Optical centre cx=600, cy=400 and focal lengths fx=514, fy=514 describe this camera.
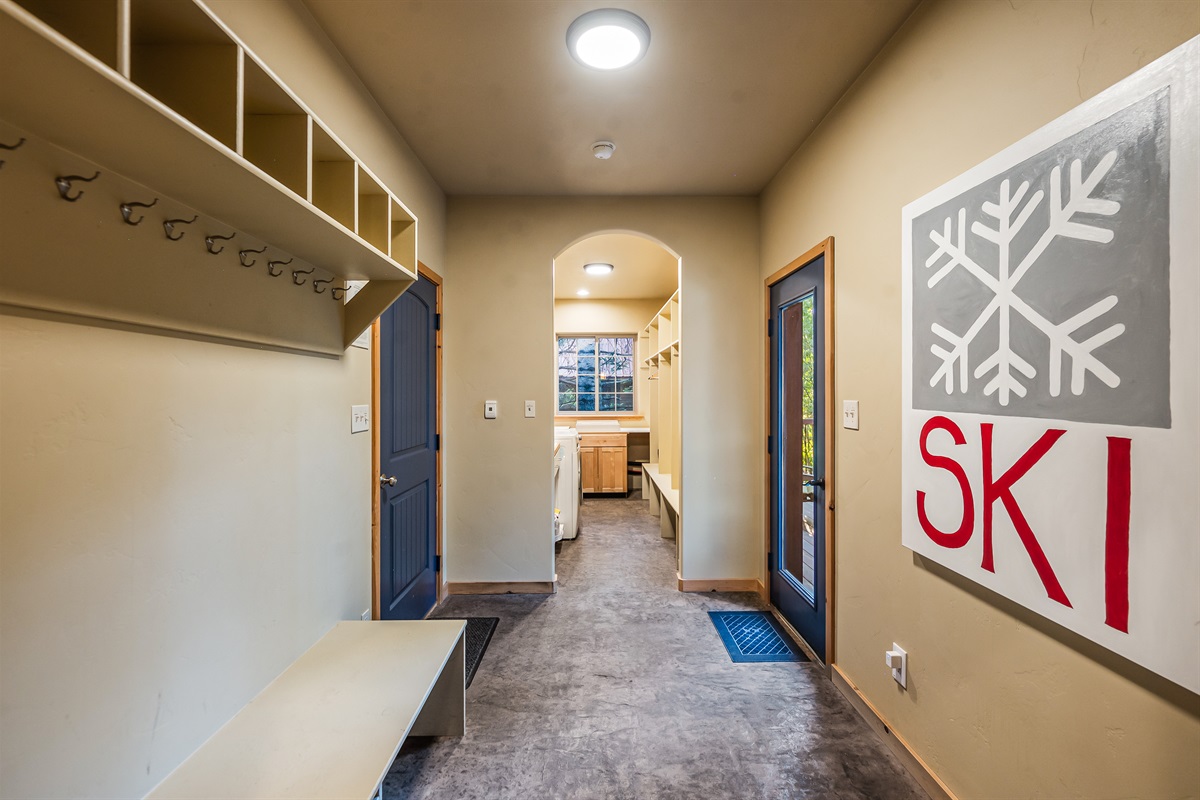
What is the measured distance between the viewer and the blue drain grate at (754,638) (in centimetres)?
247

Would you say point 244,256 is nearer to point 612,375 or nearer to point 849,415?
point 849,415

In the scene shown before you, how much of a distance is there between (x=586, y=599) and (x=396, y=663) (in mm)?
1689

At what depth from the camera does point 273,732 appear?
4.20ft

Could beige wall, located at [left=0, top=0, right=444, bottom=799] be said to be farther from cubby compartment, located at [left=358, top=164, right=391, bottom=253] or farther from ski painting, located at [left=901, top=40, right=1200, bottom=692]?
ski painting, located at [left=901, top=40, right=1200, bottom=692]

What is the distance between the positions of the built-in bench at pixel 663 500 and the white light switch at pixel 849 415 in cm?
171

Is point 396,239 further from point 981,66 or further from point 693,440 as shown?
point 693,440

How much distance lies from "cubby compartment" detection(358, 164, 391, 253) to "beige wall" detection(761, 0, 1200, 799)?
67.3 inches

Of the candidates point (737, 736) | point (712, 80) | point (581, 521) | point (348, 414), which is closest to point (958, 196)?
point (712, 80)

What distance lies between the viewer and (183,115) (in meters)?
1.00

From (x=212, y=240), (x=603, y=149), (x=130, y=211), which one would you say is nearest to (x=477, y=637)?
(x=212, y=240)

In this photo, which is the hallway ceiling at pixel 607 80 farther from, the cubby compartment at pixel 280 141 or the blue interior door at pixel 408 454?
the blue interior door at pixel 408 454

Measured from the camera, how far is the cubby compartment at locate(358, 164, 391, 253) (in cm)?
163

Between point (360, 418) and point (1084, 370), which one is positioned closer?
point (1084, 370)

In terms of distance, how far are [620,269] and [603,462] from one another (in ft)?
8.09
